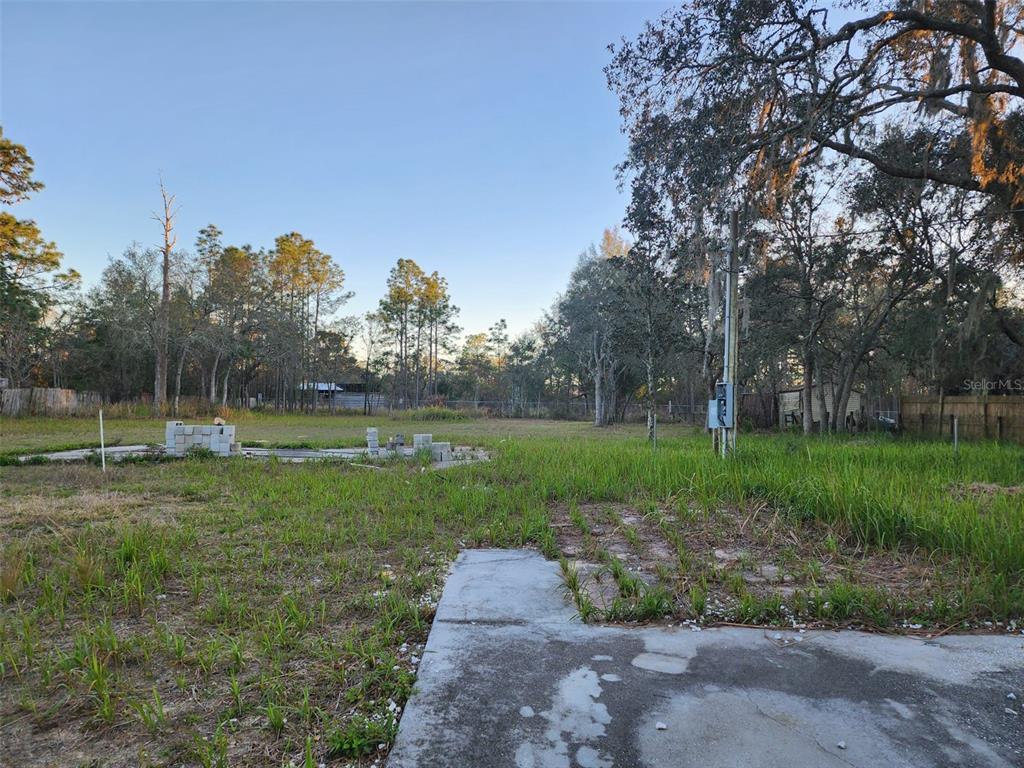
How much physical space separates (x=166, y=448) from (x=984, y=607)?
10079mm

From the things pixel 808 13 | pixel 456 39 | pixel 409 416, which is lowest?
pixel 409 416

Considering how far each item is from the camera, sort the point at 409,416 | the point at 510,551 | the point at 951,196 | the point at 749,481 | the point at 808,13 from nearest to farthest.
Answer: the point at 510,551, the point at 749,481, the point at 808,13, the point at 951,196, the point at 409,416

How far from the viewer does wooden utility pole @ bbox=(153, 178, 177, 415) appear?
20.3m

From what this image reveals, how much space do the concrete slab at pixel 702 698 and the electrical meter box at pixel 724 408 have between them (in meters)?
4.56

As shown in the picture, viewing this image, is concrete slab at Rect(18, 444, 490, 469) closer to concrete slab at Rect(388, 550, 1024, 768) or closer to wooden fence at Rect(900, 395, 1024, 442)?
concrete slab at Rect(388, 550, 1024, 768)

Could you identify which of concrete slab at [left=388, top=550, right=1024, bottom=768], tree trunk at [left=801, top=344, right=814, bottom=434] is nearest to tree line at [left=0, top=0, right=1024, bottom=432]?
tree trunk at [left=801, top=344, right=814, bottom=434]

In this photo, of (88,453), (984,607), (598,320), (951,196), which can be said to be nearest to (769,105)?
(984,607)

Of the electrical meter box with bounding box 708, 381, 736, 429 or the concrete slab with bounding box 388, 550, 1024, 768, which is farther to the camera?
the electrical meter box with bounding box 708, 381, 736, 429

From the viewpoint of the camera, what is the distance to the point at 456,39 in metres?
8.04

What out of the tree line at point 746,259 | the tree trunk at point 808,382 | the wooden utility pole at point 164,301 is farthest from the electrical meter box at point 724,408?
the wooden utility pole at point 164,301

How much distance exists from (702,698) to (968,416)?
1423 centimetres

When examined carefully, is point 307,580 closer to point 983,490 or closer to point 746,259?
point 983,490

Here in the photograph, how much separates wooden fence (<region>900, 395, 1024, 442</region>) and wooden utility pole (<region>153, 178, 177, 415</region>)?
2453 cm

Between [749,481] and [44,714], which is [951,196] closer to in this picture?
[749,481]
